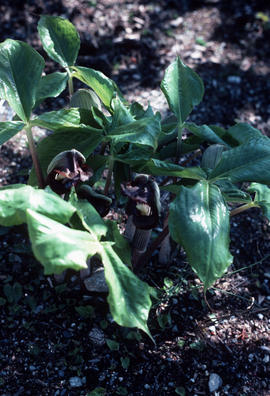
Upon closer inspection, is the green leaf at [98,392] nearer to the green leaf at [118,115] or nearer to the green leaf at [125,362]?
the green leaf at [125,362]

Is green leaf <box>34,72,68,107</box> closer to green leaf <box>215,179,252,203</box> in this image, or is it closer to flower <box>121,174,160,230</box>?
flower <box>121,174,160,230</box>

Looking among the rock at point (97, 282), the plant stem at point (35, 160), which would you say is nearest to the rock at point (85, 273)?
the rock at point (97, 282)

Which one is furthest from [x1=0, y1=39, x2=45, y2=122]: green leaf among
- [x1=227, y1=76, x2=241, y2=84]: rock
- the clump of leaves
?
[x1=227, y1=76, x2=241, y2=84]: rock

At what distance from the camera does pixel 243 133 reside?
115cm

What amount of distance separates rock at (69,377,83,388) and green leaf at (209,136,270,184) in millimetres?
603

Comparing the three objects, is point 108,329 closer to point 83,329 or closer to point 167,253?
point 83,329

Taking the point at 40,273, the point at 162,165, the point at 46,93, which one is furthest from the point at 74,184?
the point at 40,273

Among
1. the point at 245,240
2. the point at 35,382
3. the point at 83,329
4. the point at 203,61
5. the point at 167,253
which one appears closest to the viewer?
the point at 35,382

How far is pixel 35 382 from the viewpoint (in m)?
1.11

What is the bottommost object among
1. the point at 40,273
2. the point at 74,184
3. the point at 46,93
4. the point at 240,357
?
the point at 240,357

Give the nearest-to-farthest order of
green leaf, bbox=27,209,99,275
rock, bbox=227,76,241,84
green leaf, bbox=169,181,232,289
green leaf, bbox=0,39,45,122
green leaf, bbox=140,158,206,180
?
green leaf, bbox=27,209,99,275, green leaf, bbox=169,181,232,289, green leaf, bbox=140,158,206,180, green leaf, bbox=0,39,45,122, rock, bbox=227,76,241,84

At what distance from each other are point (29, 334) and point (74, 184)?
1.57ft

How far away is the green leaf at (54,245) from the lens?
29.7 inches

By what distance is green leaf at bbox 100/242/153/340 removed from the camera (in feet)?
2.66
